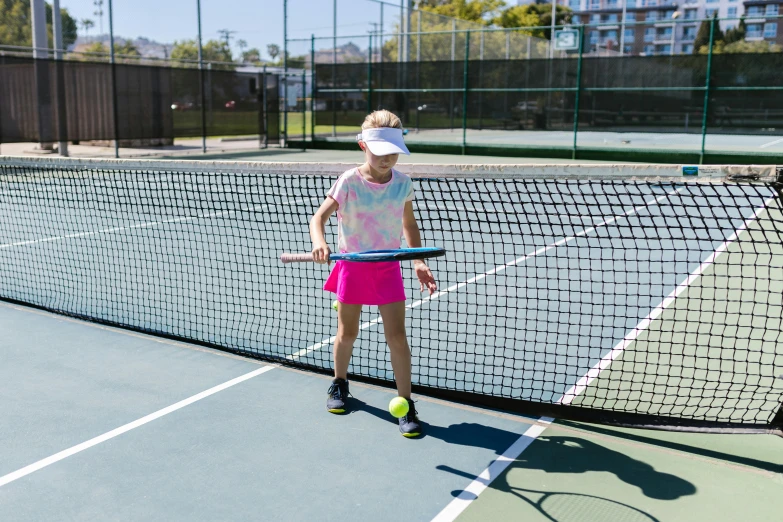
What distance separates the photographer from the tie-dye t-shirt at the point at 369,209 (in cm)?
373

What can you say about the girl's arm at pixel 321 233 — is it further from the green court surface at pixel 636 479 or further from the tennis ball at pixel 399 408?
the green court surface at pixel 636 479

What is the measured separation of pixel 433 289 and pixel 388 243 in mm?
330

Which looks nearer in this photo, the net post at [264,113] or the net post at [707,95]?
the net post at [707,95]

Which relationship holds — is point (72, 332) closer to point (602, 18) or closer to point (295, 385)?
point (295, 385)

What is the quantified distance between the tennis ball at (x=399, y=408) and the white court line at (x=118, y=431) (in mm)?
1177

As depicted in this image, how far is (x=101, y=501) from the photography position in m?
3.18

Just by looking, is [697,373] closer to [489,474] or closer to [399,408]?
[489,474]

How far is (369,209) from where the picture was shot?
3.76 m

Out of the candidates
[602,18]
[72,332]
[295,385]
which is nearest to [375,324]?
[295,385]

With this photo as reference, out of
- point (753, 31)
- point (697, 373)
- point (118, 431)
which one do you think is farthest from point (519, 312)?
point (753, 31)

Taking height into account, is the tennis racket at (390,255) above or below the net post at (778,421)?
above

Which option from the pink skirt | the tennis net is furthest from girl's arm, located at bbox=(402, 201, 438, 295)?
the tennis net

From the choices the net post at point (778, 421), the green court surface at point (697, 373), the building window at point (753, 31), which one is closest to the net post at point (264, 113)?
the building window at point (753, 31)

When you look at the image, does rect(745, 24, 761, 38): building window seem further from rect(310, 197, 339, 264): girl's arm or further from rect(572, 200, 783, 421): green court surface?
rect(310, 197, 339, 264): girl's arm
